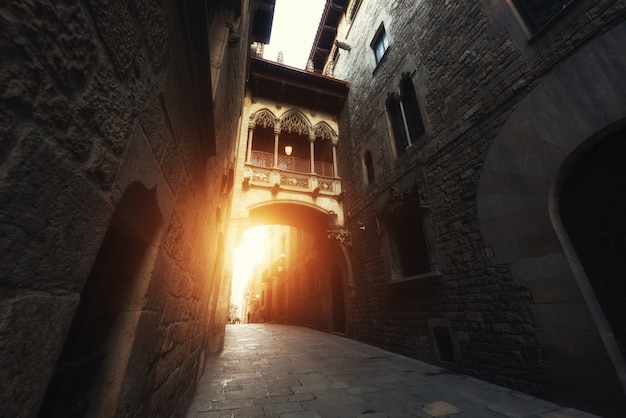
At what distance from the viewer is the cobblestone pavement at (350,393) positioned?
261cm

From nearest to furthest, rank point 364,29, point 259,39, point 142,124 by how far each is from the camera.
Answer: point 142,124, point 259,39, point 364,29

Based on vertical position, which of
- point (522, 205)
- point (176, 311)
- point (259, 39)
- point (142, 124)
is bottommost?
point (176, 311)

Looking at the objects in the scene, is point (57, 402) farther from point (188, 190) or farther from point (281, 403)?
point (281, 403)

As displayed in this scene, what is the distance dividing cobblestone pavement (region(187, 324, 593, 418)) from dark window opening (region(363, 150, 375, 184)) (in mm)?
4943

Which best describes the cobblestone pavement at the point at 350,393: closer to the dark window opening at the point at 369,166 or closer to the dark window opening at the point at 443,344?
the dark window opening at the point at 443,344

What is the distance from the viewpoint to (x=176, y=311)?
2.02m

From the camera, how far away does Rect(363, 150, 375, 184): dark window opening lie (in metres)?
8.01

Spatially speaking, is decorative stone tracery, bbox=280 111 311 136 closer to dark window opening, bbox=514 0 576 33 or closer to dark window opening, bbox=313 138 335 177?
dark window opening, bbox=313 138 335 177

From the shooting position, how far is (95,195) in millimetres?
773

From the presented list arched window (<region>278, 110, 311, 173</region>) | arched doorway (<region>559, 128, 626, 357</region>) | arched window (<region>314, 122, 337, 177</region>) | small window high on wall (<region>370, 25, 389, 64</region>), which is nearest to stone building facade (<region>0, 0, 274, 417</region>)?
arched doorway (<region>559, 128, 626, 357</region>)

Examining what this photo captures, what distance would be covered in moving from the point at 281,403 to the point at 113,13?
3.42 meters

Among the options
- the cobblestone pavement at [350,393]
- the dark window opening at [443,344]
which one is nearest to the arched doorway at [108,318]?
the cobblestone pavement at [350,393]

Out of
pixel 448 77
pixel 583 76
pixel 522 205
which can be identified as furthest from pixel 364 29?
pixel 522 205

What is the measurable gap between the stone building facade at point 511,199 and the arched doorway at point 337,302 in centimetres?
311
